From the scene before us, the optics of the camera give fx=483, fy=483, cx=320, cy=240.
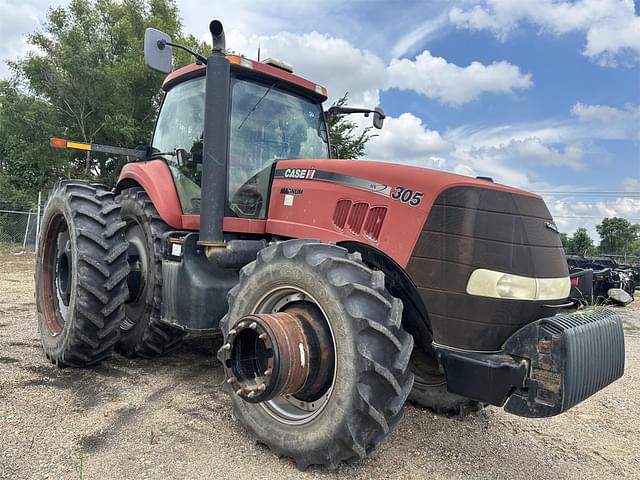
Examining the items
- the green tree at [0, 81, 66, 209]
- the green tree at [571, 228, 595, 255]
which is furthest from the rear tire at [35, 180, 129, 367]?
the green tree at [571, 228, 595, 255]

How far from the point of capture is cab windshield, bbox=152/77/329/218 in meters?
3.81

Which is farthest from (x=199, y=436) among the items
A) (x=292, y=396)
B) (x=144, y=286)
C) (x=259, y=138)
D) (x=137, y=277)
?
(x=259, y=138)

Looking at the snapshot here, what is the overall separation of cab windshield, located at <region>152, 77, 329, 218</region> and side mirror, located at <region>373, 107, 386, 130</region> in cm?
56

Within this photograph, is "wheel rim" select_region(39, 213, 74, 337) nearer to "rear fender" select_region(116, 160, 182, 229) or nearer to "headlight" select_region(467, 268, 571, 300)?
"rear fender" select_region(116, 160, 182, 229)

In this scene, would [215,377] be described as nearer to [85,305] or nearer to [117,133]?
[85,305]

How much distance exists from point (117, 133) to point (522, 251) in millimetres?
21924

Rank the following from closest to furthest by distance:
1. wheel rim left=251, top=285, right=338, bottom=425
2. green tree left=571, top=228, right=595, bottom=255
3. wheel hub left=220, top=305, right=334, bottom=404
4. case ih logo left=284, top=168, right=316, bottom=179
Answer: wheel hub left=220, top=305, right=334, bottom=404 → wheel rim left=251, top=285, right=338, bottom=425 → case ih logo left=284, top=168, right=316, bottom=179 → green tree left=571, top=228, right=595, bottom=255

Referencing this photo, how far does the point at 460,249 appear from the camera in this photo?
2.54 metres

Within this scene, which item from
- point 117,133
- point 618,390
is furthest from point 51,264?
point 117,133

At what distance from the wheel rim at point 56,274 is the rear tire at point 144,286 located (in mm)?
525

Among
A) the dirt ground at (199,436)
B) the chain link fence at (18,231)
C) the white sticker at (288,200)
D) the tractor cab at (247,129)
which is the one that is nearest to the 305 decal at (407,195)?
the white sticker at (288,200)

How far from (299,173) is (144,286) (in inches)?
71.0

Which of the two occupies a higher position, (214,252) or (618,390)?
(214,252)

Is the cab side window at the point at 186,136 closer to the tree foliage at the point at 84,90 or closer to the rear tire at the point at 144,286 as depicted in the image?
the rear tire at the point at 144,286
